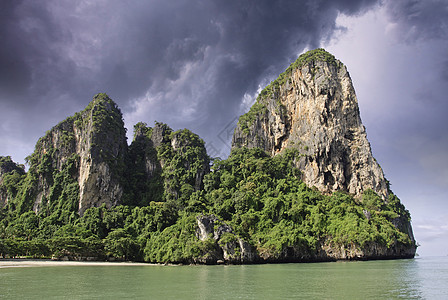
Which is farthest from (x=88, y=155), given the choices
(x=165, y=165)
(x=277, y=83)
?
(x=277, y=83)

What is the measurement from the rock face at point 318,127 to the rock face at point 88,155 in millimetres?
25125

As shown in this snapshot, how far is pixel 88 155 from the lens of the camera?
55094 millimetres

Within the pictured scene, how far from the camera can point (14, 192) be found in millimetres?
62938

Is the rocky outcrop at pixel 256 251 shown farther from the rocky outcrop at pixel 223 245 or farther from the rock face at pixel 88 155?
the rock face at pixel 88 155

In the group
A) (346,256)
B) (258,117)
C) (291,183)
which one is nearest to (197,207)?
(291,183)

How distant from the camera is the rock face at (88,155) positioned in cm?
5403

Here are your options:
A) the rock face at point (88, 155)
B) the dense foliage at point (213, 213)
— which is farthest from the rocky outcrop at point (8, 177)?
the rock face at point (88, 155)

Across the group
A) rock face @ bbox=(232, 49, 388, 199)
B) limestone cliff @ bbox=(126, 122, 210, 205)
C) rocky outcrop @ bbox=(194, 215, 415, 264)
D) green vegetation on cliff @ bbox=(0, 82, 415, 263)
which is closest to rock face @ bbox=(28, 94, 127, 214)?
green vegetation on cliff @ bbox=(0, 82, 415, 263)

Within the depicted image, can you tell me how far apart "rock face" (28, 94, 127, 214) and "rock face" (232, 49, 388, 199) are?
2512 centimetres

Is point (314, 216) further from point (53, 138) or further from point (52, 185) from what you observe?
point (53, 138)

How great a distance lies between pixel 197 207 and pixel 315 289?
33.5 m

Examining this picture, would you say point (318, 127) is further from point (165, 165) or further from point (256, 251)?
point (165, 165)

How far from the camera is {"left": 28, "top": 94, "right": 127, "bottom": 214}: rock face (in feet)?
177

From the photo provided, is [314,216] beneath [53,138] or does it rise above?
beneath
